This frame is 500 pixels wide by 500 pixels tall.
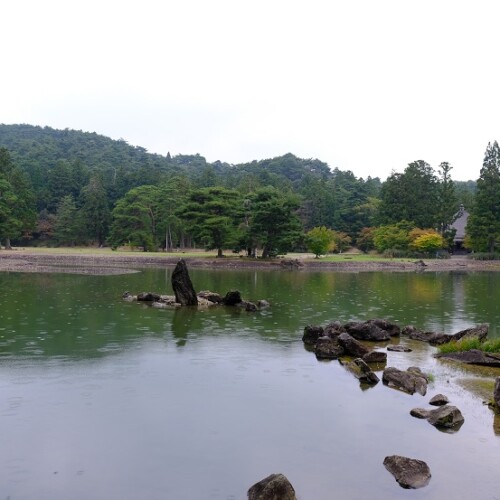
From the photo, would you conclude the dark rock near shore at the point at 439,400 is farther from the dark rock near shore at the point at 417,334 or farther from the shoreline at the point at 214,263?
the shoreline at the point at 214,263

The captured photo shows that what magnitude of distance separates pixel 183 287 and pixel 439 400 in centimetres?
1619

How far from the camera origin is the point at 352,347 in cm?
1587

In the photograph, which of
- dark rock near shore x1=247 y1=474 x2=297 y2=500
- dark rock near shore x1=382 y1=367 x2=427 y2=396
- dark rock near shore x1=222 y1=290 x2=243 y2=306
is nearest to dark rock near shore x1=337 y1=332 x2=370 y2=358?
dark rock near shore x1=382 y1=367 x2=427 y2=396

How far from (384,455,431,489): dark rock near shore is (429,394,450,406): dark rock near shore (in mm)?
3326

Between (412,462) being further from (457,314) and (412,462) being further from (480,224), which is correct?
(480,224)

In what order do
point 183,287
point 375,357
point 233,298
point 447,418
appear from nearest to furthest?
point 447,418
point 375,357
point 183,287
point 233,298

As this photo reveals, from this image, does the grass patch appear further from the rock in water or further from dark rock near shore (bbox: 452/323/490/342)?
the rock in water

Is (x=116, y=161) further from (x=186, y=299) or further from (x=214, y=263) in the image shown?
(x=186, y=299)

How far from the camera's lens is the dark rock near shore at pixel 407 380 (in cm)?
1220

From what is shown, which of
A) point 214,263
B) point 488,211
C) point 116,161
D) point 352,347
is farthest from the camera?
point 116,161

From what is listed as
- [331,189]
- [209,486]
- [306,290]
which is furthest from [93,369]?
[331,189]

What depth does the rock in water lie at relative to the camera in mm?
25806

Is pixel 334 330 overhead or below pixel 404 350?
overhead

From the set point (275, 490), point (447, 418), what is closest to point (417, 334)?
point (447, 418)
